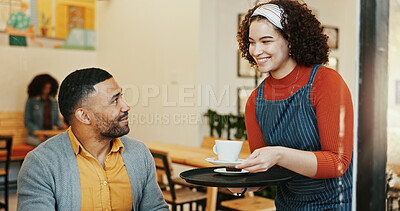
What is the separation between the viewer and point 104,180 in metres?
1.55

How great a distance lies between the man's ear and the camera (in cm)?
153

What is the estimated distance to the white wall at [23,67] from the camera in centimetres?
207

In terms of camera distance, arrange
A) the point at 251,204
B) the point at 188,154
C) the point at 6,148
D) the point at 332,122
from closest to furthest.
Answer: the point at 332,122 → the point at 6,148 → the point at 188,154 → the point at 251,204

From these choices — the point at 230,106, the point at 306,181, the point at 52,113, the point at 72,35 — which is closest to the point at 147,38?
the point at 72,35

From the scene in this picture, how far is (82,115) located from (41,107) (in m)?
0.92

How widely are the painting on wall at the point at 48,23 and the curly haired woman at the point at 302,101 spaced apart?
801mm

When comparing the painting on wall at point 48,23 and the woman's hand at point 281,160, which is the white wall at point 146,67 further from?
the woman's hand at point 281,160

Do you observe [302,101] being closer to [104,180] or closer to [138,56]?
[104,180]

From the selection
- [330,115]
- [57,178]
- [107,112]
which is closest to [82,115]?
[107,112]

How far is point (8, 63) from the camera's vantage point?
2.10 metres

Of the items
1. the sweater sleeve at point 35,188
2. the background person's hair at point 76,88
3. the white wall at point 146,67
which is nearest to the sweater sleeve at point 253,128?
the white wall at point 146,67

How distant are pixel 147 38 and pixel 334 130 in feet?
3.46

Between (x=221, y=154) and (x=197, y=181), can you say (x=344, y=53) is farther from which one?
(x=197, y=181)

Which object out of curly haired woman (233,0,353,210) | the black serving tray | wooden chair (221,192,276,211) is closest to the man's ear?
the black serving tray
